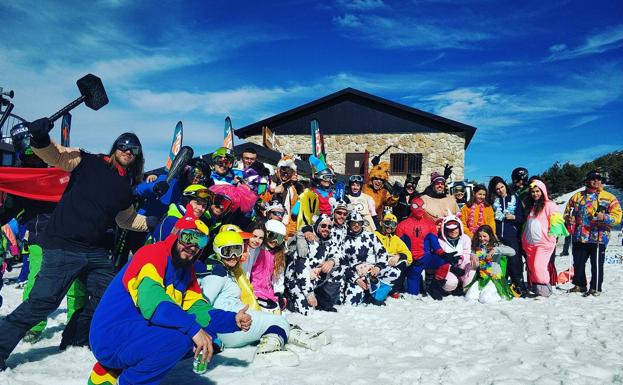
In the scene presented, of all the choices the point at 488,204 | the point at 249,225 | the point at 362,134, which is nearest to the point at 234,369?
the point at 249,225

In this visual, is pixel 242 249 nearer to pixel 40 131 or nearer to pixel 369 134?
pixel 40 131

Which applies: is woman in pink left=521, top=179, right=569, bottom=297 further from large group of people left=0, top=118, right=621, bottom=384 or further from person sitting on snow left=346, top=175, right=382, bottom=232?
person sitting on snow left=346, top=175, right=382, bottom=232

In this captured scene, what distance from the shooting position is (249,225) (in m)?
5.03

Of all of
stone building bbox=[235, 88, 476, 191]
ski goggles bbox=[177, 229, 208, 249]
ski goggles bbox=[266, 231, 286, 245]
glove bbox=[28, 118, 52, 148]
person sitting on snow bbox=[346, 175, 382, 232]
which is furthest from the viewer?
stone building bbox=[235, 88, 476, 191]

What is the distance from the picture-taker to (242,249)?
3619 millimetres

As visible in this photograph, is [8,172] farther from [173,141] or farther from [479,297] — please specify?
[479,297]

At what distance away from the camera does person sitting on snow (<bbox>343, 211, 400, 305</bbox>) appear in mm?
5910

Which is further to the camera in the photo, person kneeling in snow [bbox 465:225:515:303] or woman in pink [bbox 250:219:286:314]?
person kneeling in snow [bbox 465:225:515:303]

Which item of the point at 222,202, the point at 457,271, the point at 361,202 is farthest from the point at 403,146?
the point at 222,202

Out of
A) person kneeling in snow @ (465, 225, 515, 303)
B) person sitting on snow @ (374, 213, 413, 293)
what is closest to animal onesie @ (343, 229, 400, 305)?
person sitting on snow @ (374, 213, 413, 293)

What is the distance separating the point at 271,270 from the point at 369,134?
15.7 metres

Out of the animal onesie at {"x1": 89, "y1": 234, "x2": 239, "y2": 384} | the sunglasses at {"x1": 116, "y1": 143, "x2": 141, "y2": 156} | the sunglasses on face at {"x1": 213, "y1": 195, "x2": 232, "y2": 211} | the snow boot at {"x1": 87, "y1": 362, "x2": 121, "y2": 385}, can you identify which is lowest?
the snow boot at {"x1": 87, "y1": 362, "x2": 121, "y2": 385}

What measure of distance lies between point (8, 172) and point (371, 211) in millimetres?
4830

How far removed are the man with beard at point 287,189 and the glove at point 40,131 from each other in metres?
3.34
